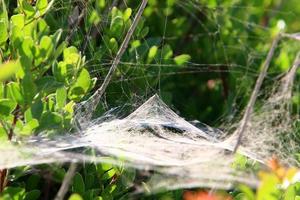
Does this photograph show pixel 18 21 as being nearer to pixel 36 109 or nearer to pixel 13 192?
pixel 36 109

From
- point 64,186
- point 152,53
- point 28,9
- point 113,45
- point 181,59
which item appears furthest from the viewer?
point 181,59

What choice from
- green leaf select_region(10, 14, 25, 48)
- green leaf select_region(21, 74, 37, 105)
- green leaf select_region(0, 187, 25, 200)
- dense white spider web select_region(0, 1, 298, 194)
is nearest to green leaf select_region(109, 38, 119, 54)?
dense white spider web select_region(0, 1, 298, 194)

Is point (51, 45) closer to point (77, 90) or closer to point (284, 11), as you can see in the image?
point (77, 90)

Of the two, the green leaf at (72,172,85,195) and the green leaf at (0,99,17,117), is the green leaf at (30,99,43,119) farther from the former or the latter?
the green leaf at (72,172,85,195)

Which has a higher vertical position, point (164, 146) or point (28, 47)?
point (28, 47)

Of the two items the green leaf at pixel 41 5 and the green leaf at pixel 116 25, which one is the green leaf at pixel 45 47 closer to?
the green leaf at pixel 41 5

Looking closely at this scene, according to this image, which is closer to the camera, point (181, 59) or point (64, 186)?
point (64, 186)

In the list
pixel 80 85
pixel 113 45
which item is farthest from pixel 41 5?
pixel 113 45

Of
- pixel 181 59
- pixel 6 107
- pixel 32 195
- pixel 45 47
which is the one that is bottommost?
pixel 32 195
